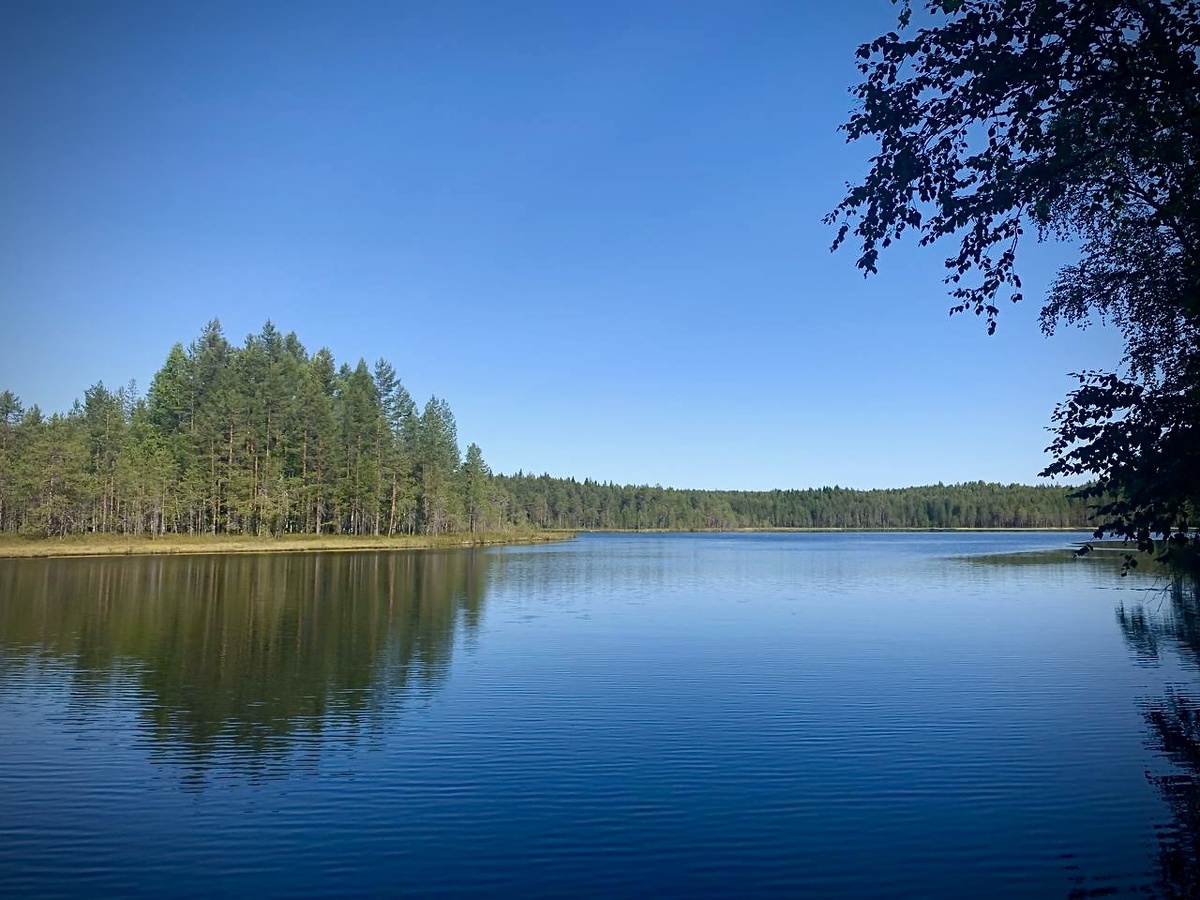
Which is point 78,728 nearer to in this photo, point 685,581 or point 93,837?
point 93,837

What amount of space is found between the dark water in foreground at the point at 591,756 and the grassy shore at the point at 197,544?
4407cm

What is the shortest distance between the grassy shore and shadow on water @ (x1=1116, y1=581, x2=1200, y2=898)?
69875mm

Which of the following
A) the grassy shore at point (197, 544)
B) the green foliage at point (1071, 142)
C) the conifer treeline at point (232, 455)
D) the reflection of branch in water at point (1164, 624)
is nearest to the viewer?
the green foliage at point (1071, 142)

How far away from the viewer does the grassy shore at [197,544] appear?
7188cm

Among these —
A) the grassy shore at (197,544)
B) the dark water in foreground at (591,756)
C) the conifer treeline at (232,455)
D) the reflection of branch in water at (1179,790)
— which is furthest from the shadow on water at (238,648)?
the conifer treeline at (232,455)

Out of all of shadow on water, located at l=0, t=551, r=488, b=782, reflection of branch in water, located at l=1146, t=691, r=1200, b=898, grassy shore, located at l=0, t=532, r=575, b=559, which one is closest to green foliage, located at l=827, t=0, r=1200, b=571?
reflection of branch in water, located at l=1146, t=691, r=1200, b=898

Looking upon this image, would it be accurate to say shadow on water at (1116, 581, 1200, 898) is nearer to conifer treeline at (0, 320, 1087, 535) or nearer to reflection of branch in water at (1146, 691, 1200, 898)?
reflection of branch in water at (1146, 691, 1200, 898)

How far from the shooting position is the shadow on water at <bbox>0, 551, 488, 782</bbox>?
16.5 m

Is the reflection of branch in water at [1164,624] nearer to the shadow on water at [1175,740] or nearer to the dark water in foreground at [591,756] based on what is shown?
the shadow on water at [1175,740]

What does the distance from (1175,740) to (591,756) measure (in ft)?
34.6

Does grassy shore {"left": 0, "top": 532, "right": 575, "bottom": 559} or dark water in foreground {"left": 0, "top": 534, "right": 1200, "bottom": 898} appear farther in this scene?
grassy shore {"left": 0, "top": 532, "right": 575, "bottom": 559}

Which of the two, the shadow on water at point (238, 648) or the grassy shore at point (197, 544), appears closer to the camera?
the shadow on water at point (238, 648)

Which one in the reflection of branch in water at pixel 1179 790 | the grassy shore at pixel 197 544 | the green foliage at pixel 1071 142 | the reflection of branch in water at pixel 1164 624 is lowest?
the reflection of branch in water at pixel 1179 790

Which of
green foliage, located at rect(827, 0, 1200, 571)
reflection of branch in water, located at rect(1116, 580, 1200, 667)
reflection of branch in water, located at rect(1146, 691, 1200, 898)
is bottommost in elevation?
reflection of branch in water, located at rect(1146, 691, 1200, 898)
